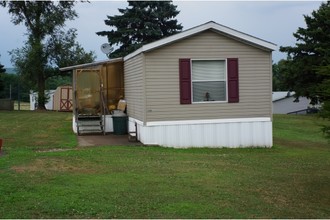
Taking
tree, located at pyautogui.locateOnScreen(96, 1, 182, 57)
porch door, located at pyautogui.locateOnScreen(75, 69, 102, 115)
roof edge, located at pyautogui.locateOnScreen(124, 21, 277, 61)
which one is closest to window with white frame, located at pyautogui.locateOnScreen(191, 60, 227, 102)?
roof edge, located at pyautogui.locateOnScreen(124, 21, 277, 61)

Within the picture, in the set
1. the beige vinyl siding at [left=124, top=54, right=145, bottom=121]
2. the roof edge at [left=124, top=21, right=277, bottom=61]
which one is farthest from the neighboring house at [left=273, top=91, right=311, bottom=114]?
the roof edge at [left=124, top=21, right=277, bottom=61]

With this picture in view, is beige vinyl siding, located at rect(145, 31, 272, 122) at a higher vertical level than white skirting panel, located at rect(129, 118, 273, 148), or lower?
higher

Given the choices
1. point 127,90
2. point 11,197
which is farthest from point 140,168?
point 127,90

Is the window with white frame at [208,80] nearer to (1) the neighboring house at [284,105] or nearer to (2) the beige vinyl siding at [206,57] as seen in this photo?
(2) the beige vinyl siding at [206,57]

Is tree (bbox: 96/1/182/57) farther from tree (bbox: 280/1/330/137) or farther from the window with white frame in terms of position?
the window with white frame

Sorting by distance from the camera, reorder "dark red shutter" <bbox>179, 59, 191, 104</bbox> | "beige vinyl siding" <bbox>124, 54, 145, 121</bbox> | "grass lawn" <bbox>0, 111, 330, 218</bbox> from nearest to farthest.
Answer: "grass lawn" <bbox>0, 111, 330, 218</bbox>, "dark red shutter" <bbox>179, 59, 191, 104</bbox>, "beige vinyl siding" <bbox>124, 54, 145, 121</bbox>

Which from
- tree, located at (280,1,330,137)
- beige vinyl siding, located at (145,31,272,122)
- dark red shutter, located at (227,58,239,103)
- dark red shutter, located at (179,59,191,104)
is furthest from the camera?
tree, located at (280,1,330,137)

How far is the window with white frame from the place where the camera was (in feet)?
41.8

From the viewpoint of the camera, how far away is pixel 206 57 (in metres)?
A: 12.8

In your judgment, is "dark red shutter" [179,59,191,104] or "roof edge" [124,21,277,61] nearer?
"roof edge" [124,21,277,61]

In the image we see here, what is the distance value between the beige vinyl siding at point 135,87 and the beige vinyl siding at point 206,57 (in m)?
0.36

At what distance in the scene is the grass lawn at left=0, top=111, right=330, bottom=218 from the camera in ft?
19.0

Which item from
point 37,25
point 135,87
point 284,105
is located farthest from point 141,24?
point 135,87

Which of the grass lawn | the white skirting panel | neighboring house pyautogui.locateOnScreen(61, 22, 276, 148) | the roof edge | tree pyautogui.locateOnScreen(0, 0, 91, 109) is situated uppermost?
tree pyautogui.locateOnScreen(0, 0, 91, 109)
